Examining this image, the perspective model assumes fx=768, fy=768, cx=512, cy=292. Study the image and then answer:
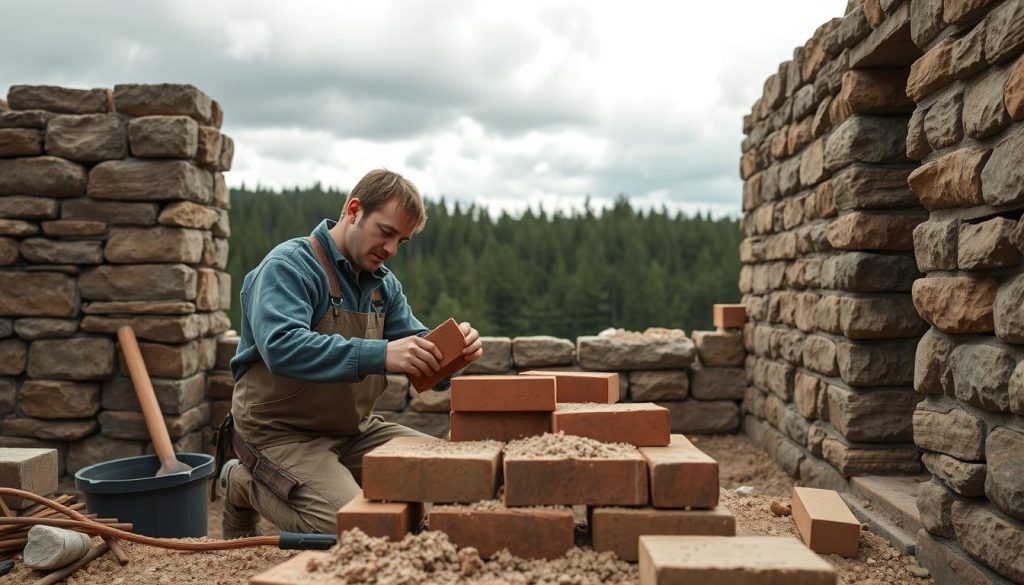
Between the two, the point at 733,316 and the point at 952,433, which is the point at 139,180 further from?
the point at 952,433

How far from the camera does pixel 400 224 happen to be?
3.29 meters

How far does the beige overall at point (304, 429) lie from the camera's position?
3.18 meters

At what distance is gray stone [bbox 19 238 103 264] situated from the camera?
5504mm

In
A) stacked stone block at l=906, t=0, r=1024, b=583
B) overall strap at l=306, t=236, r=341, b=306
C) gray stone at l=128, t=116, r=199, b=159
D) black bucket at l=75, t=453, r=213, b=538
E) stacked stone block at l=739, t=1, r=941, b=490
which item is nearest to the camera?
stacked stone block at l=906, t=0, r=1024, b=583

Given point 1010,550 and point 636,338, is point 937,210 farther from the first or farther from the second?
point 636,338

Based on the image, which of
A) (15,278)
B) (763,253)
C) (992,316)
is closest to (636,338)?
(763,253)

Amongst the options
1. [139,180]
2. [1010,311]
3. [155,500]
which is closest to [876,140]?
[1010,311]

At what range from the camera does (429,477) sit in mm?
2264

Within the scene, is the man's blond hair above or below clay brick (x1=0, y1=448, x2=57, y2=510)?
above

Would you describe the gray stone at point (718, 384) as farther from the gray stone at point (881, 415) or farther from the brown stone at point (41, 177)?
the brown stone at point (41, 177)

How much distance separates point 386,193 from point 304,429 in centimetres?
110

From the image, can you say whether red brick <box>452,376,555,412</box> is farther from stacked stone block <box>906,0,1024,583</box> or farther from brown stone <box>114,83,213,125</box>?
brown stone <box>114,83,213,125</box>

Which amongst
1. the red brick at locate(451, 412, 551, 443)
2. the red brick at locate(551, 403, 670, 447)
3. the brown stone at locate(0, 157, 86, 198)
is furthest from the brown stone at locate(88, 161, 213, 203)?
the red brick at locate(551, 403, 670, 447)

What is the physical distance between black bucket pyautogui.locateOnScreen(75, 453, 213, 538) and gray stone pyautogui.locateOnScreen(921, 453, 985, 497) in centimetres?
350
